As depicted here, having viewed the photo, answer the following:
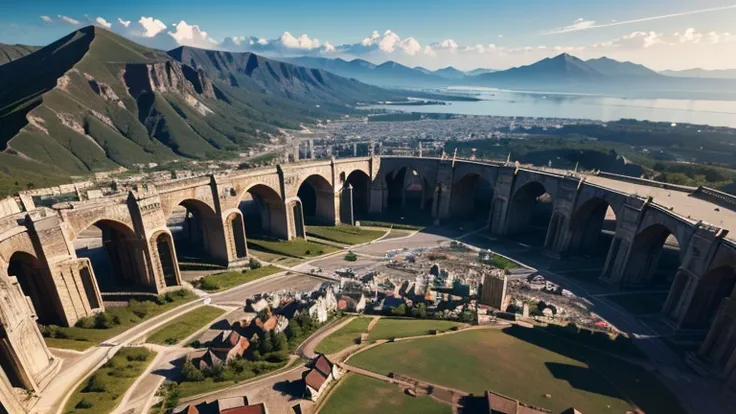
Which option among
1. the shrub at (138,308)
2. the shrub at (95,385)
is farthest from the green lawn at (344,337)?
the shrub at (138,308)

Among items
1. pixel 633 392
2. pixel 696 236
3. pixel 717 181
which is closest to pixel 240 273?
pixel 633 392

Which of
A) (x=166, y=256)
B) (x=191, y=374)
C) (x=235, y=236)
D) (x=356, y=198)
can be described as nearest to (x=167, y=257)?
(x=166, y=256)

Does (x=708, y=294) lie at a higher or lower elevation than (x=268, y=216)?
higher

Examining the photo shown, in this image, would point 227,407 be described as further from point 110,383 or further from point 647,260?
point 647,260

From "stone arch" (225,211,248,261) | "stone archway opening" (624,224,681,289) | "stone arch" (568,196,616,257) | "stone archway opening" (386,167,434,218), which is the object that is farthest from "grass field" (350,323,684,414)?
"stone archway opening" (386,167,434,218)

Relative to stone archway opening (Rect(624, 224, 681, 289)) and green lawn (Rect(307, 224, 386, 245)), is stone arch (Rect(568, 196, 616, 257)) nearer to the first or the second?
stone archway opening (Rect(624, 224, 681, 289))

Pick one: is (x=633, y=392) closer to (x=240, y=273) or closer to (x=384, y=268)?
(x=384, y=268)
